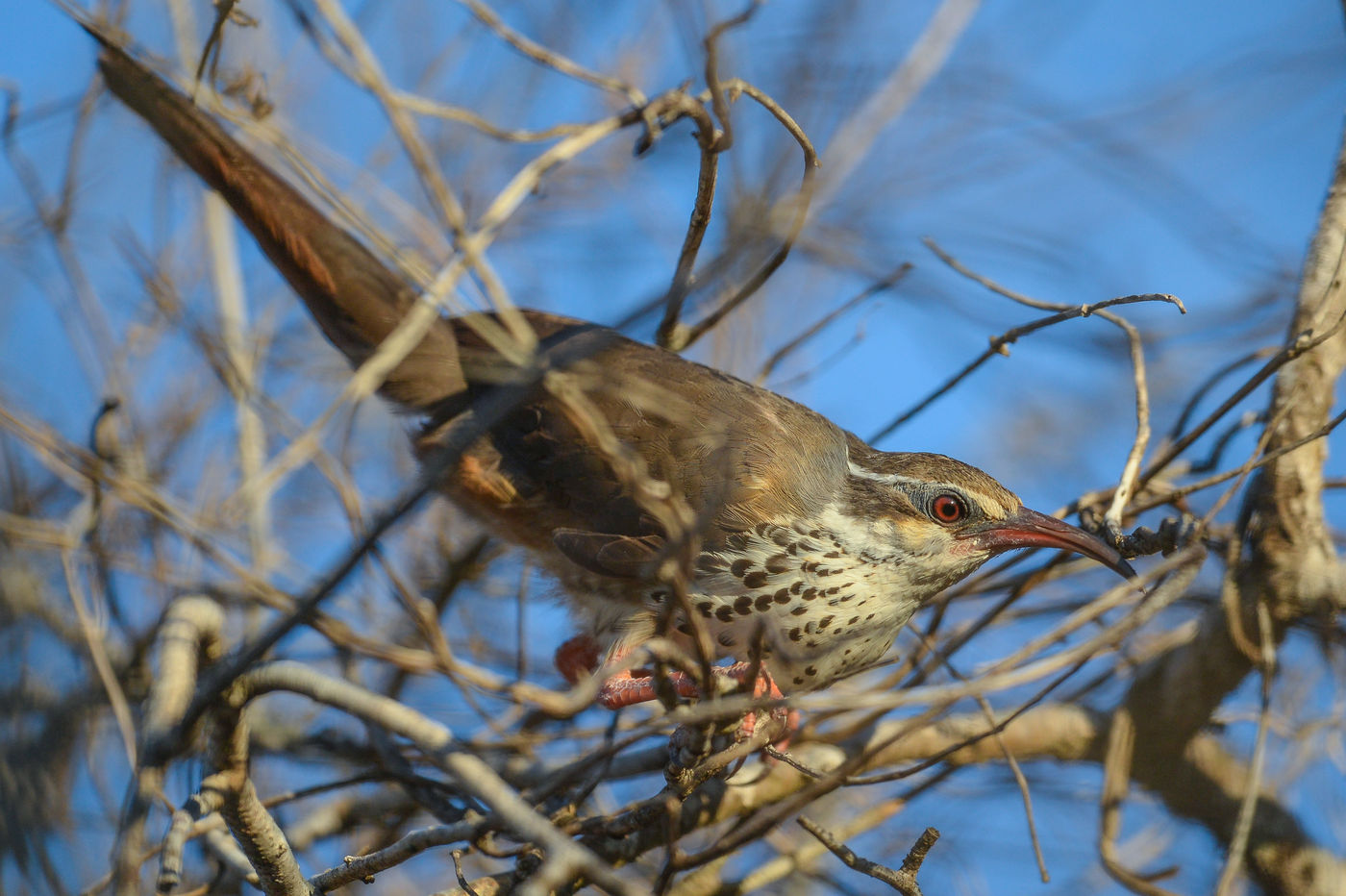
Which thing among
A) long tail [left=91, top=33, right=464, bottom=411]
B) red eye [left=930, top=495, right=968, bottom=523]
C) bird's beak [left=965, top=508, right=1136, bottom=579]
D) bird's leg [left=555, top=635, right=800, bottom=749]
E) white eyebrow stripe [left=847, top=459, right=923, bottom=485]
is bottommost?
bird's leg [left=555, top=635, right=800, bottom=749]

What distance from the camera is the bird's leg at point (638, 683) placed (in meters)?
2.74

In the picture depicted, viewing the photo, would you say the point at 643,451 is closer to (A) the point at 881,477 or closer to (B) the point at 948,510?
(A) the point at 881,477

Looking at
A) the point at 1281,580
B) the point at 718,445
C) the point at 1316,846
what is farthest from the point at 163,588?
the point at 1316,846

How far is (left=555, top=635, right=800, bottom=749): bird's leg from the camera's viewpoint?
2.74m

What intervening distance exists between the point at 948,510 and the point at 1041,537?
32 cm

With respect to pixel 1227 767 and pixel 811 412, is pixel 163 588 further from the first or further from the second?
pixel 1227 767

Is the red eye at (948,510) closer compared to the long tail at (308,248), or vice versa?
the long tail at (308,248)

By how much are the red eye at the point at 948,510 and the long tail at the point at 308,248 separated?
1.79m

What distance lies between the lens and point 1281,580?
3502mm

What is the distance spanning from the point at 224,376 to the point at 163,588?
3.75 ft

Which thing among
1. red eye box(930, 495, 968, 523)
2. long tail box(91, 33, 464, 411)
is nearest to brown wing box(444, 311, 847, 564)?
long tail box(91, 33, 464, 411)

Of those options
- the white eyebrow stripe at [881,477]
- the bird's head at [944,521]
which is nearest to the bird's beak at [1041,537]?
the bird's head at [944,521]

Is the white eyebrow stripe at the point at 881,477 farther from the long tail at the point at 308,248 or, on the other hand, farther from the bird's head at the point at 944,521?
the long tail at the point at 308,248

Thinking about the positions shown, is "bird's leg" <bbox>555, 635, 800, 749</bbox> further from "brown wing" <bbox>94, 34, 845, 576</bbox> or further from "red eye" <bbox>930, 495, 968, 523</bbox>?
"red eye" <bbox>930, 495, 968, 523</bbox>
